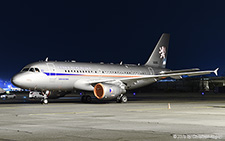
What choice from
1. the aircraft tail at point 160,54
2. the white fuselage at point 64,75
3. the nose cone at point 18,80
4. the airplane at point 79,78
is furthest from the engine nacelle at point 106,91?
the aircraft tail at point 160,54

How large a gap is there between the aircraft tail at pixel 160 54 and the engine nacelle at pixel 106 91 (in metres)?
12.0

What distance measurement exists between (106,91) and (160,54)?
14.6 m

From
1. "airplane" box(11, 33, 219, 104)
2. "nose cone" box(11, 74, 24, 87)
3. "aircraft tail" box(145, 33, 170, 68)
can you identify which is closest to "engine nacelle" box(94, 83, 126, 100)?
"airplane" box(11, 33, 219, 104)

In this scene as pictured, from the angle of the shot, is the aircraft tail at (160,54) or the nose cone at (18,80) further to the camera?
the aircraft tail at (160,54)

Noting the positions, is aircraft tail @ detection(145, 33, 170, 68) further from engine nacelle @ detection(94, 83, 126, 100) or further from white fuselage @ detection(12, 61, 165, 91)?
engine nacelle @ detection(94, 83, 126, 100)

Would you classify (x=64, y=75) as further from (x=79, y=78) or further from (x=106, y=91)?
(x=106, y=91)

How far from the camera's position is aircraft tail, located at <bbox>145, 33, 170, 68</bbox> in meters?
43.0

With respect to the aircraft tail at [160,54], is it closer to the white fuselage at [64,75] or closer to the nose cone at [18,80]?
the white fuselage at [64,75]

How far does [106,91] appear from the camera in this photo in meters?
30.7

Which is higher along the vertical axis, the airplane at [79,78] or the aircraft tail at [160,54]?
the aircraft tail at [160,54]

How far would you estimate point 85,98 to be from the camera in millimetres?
35531

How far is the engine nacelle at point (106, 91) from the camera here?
3070 cm

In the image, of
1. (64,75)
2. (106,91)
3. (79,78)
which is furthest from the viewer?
(79,78)

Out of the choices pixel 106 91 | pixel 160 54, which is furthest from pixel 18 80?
pixel 160 54
